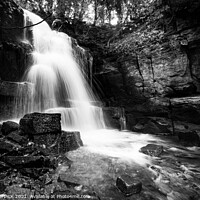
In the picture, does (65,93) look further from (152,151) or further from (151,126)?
(152,151)

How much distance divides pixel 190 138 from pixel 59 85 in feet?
28.3

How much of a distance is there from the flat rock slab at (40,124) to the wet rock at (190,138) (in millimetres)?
5767

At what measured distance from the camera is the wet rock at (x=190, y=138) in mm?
6047

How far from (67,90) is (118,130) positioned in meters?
4.86

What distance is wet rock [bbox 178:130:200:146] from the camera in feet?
19.8

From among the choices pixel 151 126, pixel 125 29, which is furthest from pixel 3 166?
pixel 125 29

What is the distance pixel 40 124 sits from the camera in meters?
4.38

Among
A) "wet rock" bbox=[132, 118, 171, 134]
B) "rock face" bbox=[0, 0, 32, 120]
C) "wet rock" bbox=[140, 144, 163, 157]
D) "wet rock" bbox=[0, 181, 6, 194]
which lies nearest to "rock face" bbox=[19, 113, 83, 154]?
"wet rock" bbox=[0, 181, 6, 194]

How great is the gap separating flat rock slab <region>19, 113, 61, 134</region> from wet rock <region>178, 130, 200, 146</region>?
5.77m

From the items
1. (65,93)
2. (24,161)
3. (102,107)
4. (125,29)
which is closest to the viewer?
(24,161)

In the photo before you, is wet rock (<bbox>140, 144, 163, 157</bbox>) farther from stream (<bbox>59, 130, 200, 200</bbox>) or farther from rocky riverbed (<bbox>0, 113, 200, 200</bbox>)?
stream (<bbox>59, 130, 200, 200</bbox>)

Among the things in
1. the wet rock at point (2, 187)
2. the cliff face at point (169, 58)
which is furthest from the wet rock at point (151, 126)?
the wet rock at point (2, 187)

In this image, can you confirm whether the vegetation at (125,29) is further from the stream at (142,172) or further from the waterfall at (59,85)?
the stream at (142,172)

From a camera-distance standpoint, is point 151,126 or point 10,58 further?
point 151,126
